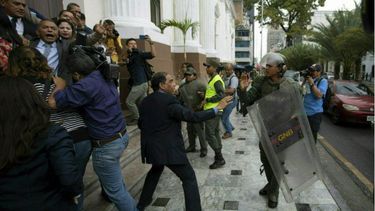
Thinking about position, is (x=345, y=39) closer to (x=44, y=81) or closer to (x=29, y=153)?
(x=44, y=81)

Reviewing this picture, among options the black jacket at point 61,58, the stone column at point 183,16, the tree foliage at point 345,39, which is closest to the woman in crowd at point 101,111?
the black jacket at point 61,58

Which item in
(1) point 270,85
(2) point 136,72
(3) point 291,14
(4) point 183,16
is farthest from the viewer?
(3) point 291,14

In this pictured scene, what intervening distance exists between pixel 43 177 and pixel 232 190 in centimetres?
291

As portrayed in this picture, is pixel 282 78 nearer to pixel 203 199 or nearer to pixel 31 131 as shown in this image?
pixel 203 199

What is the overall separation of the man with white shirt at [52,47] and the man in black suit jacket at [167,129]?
87 cm

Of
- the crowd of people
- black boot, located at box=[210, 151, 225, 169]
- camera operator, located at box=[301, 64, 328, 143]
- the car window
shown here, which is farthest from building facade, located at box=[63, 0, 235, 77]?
the car window

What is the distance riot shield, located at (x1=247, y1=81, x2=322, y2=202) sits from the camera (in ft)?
10.3

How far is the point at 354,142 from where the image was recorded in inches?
273

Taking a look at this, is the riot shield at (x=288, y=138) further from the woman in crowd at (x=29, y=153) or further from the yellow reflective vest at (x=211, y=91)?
the woman in crowd at (x=29, y=153)

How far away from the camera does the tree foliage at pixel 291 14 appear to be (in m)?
29.4

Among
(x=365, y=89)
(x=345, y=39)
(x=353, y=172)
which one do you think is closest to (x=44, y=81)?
(x=353, y=172)

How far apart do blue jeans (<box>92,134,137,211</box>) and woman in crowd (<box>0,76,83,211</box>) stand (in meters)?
0.93

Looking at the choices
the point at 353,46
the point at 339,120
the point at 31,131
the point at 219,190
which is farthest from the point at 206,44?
the point at 31,131

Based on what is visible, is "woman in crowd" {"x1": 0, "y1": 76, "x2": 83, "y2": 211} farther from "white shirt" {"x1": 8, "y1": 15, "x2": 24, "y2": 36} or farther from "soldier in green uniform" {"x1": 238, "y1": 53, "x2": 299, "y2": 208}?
"soldier in green uniform" {"x1": 238, "y1": 53, "x2": 299, "y2": 208}
